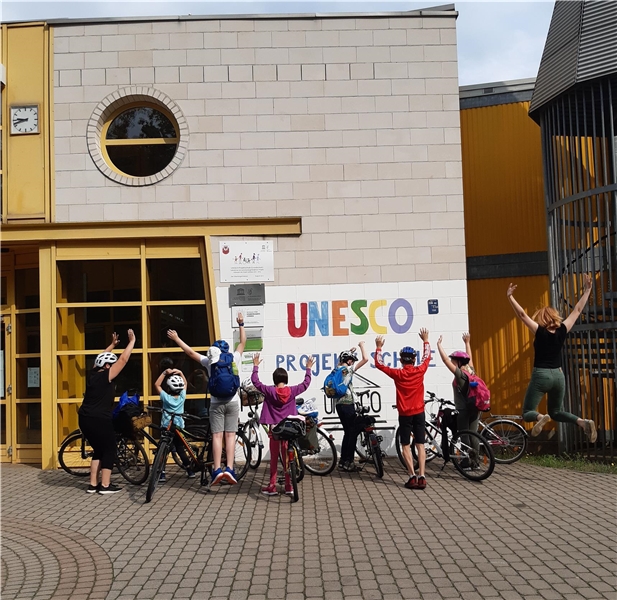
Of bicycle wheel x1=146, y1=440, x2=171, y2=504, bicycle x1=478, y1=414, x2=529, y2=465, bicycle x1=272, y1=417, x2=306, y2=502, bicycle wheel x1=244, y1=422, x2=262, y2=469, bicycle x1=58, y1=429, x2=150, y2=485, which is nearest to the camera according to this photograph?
bicycle x1=272, y1=417, x2=306, y2=502

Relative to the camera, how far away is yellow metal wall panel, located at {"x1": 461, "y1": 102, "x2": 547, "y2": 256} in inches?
515

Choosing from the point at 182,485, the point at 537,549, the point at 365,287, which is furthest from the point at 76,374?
the point at 537,549

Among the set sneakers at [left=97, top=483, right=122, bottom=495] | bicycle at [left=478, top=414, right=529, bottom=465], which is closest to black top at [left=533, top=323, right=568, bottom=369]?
bicycle at [left=478, top=414, right=529, bottom=465]

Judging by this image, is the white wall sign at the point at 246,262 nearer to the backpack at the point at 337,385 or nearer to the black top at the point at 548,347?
the backpack at the point at 337,385

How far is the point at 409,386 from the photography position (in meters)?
8.68

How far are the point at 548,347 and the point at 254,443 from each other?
4.09 metres

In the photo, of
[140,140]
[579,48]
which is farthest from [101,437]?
[579,48]

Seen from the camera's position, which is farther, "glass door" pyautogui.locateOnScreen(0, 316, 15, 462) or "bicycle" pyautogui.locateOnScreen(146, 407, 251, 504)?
"glass door" pyautogui.locateOnScreen(0, 316, 15, 462)

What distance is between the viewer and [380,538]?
21.1 feet

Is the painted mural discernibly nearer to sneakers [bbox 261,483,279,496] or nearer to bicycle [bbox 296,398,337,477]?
bicycle [bbox 296,398,337,477]

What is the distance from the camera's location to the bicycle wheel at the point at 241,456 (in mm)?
9289

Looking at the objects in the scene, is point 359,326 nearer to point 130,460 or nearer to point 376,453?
point 376,453

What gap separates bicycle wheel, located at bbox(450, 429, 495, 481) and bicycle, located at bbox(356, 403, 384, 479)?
3.09ft

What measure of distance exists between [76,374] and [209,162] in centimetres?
394
